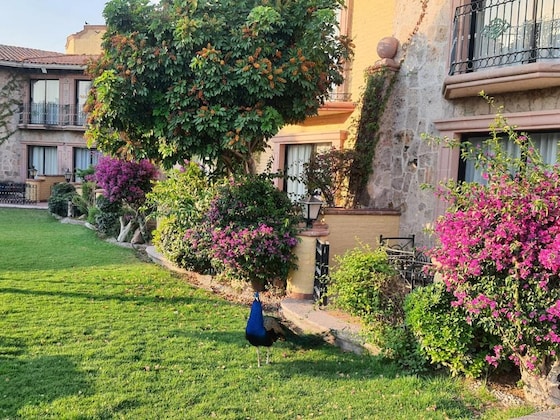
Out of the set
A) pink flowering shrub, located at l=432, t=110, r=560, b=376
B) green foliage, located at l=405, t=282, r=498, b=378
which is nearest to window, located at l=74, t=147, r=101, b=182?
green foliage, located at l=405, t=282, r=498, b=378

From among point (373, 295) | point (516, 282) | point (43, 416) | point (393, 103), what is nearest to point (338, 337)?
point (373, 295)

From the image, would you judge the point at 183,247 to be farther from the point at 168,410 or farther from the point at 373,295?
the point at 168,410

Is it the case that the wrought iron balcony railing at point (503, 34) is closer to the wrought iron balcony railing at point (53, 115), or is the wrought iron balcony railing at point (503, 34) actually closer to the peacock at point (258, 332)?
the peacock at point (258, 332)

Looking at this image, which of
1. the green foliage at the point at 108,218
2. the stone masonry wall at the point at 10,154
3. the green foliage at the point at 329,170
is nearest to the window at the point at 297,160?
the green foliage at the point at 329,170

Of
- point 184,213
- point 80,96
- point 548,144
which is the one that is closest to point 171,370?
point 184,213

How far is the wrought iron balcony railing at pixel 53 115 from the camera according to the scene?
26.3 metres

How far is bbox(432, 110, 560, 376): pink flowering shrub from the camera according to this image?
394 centimetres

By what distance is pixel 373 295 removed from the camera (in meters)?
5.34

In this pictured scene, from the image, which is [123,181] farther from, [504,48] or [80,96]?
[80,96]

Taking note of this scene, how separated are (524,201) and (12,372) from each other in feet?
15.3

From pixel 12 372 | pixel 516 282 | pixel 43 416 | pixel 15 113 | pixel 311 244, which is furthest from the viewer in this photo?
pixel 15 113

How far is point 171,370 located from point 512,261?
10.4 feet

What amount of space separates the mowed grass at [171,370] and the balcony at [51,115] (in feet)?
Answer: 67.6

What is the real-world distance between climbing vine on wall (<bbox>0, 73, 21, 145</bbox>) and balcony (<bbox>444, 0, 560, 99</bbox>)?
24.3 m
